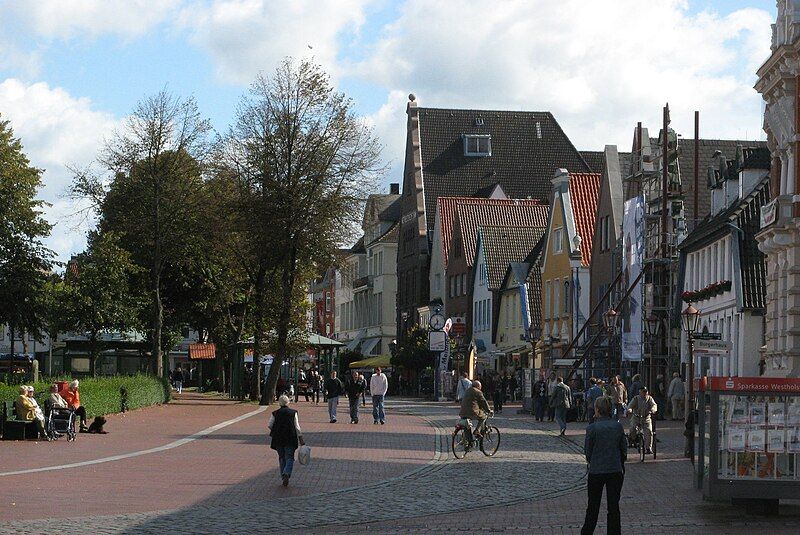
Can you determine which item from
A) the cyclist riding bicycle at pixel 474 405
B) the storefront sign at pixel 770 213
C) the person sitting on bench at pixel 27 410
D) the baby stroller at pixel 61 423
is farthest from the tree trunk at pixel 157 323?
the cyclist riding bicycle at pixel 474 405

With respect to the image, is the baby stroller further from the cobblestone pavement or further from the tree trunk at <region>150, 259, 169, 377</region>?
the tree trunk at <region>150, 259, 169, 377</region>

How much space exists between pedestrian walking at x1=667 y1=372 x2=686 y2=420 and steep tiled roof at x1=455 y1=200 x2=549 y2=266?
43923 millimetres

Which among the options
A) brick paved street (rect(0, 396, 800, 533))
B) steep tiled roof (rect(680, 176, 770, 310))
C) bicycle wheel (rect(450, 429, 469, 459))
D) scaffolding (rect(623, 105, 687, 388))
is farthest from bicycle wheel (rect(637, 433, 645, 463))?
scaffolding (rect(623, 105, 687, 388))

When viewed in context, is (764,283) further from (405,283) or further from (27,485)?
(405,283)

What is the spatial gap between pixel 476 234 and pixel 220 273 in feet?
87.2

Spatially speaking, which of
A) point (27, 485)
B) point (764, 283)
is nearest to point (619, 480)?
point (27, 485)

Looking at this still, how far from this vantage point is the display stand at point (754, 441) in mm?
18105

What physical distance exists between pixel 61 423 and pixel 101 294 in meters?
24.8

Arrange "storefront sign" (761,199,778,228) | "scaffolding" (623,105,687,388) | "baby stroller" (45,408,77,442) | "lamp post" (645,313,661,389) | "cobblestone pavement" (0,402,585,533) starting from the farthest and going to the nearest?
"scaffolding" (623,105,687,388) → "lamp post" (645,313,661,389) → "storefront sign" (761,199,778,228) → "baby stroller" (45,408,77,442) → "cobblestone pavement" (0,402,585,533)

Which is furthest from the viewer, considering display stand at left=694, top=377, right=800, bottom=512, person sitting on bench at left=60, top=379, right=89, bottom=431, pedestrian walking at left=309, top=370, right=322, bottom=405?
pedestrian walking at left=309, top=370, right=322, bottom=405

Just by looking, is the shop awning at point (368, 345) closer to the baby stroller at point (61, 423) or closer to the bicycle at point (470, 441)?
the baby stroller at point (61, 423)

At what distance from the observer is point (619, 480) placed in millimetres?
15594

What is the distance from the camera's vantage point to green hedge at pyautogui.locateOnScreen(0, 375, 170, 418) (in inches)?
1372

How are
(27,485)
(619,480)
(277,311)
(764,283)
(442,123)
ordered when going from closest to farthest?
(619,480) → (27,485) → (764,283) → (277,311) → (442,123)
